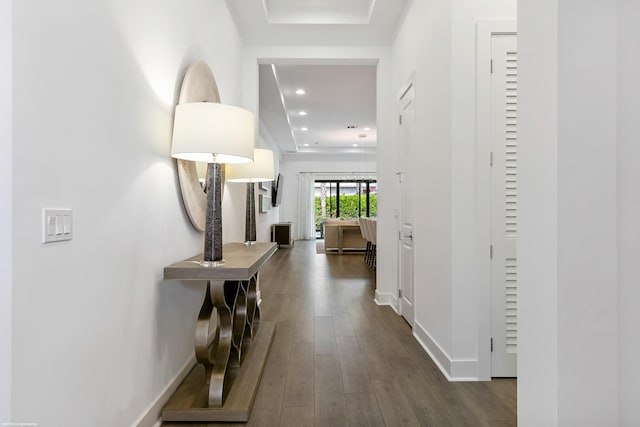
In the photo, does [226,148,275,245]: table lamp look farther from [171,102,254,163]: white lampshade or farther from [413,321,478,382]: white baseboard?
[413,321,478,382]: white baseboard

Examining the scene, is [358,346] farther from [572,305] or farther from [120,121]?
[120,121]

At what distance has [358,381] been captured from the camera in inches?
90.4

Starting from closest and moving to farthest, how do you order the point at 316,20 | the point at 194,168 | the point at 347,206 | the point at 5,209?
the point at 5,209 < the point at 194,168 < the point at 316,20 < the point at 347,206

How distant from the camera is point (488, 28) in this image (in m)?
2.35

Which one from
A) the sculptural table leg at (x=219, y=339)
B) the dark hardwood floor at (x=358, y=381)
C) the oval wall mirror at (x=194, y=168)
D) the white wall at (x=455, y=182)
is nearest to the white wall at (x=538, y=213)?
the dark hardwood floor at (x=358, y=381)

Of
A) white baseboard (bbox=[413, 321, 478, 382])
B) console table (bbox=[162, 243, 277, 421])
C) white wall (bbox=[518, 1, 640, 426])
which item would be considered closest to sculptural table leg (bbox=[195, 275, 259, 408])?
console table (bbox=[162, 243, 277, 421])

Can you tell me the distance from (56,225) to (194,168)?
3.98 ft

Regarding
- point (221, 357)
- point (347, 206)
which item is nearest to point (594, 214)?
point (221, 357)

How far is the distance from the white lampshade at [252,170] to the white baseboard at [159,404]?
1354mm

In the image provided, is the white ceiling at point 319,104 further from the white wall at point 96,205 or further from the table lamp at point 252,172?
the white wall at point 96,205

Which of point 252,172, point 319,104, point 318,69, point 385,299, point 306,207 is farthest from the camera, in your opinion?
point 306,207

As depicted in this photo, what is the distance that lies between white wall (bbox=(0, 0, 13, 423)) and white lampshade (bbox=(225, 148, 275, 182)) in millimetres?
1886

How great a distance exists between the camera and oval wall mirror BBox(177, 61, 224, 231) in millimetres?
2115

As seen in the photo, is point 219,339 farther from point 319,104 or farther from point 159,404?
point 319,104
